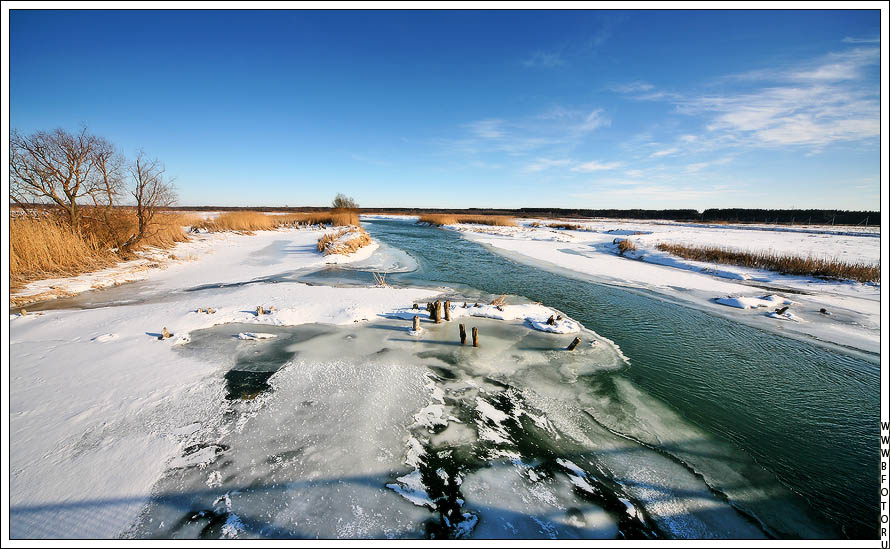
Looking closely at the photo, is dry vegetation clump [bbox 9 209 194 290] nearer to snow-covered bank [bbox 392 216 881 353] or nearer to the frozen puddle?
the frozen puddle

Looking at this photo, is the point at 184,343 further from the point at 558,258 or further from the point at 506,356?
the point at 558,258

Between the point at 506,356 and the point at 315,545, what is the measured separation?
148 inches

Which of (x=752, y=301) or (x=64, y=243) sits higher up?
(x=64, y=243)

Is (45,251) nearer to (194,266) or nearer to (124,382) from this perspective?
(194,266)

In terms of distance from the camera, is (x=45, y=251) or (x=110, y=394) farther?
(x=45, y=251)

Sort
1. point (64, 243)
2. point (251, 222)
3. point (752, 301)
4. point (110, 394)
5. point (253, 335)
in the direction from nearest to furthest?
1. point (110, 394)
2. point (253, 335)
3. point (752, 301)
4. point (64, 243)
5. point (251, 222)

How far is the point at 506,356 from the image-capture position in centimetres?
530

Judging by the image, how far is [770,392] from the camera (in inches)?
179

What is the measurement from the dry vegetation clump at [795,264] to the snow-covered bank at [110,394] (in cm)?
1489

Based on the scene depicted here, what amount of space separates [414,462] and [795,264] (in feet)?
54.4

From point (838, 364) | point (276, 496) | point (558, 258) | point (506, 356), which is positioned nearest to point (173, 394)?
point (276, 496)

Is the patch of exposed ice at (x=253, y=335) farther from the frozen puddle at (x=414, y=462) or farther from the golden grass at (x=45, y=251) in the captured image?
the golden grass at (x=45, y=251)

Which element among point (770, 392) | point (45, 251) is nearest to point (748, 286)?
point (770, 392)

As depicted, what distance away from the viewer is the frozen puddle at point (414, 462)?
2.39m
